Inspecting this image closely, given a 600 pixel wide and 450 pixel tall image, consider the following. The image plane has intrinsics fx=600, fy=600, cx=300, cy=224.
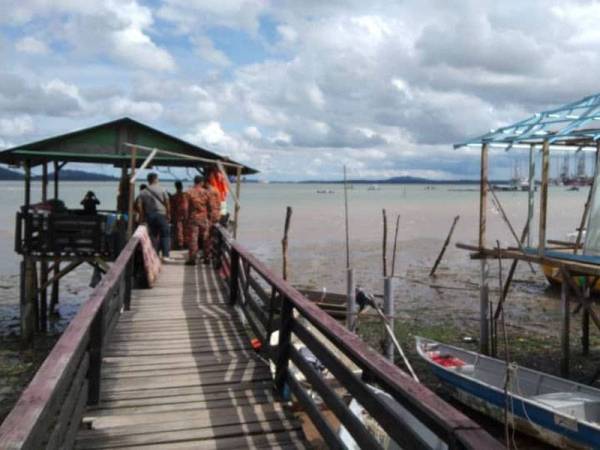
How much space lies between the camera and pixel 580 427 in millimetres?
7594

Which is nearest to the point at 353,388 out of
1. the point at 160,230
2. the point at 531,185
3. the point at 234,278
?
the point at 234,278

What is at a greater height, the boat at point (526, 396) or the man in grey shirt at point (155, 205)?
the man in grey shirt at point (155, 205)

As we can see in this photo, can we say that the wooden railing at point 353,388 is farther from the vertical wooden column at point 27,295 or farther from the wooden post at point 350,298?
the vertical wooden column at point 27,295

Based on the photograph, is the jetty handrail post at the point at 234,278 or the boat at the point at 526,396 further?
the jetty handrail post at the point at 234,278

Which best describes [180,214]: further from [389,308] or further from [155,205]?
[389,308]

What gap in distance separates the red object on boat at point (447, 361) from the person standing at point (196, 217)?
5.54 metres

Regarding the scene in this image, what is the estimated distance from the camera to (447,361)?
35.5 ft

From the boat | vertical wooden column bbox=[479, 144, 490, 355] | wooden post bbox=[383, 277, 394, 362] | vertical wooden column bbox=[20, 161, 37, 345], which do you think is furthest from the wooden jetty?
vertical wooden column bbox=[20, 161, 37, 345]

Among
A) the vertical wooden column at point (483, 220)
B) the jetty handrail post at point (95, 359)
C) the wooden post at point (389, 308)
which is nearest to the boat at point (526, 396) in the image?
the wooden post at point (389, 308)

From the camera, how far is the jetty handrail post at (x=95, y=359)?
185 inches

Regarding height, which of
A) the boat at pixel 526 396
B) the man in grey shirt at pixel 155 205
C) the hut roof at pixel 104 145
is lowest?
the boat at pixel 526 396

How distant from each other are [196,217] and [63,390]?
33.5 ft

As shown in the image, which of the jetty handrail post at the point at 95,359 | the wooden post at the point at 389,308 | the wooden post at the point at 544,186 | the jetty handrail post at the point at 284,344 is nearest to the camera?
the jetty handrail post at the point at 95,359

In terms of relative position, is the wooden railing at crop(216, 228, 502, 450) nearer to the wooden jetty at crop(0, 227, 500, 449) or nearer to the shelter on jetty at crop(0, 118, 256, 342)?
the wooden jetty at crop(0, 227, 500, 449)
